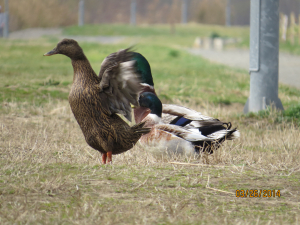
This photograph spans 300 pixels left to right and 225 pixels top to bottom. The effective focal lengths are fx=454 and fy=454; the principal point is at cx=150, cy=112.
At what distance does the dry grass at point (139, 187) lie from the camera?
235 centimetres

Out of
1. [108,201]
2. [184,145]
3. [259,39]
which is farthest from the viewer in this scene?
[259,39]

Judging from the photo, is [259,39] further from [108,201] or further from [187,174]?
[108,201]

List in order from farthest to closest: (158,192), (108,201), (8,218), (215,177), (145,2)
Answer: (145,2), (215,177), (158,192), (108,201), (8,218)

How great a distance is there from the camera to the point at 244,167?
3.47 meters

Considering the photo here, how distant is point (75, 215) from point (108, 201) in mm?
292

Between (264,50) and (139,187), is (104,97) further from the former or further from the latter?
(264,50)

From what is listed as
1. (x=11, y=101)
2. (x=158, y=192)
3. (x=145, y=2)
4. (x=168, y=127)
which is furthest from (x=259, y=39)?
(x=145, y=2)

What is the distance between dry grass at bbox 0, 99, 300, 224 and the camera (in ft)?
7.72

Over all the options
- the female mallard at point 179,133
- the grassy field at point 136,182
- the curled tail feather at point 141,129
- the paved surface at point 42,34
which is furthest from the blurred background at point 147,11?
the curled tail feather at point 141,129

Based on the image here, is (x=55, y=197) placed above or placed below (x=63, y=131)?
above

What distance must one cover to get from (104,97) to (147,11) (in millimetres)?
55128

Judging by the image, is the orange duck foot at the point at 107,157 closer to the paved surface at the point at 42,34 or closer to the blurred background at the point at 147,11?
the paved surface at the point at 42,34

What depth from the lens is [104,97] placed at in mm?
3555

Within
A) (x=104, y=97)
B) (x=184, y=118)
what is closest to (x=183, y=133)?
(x=184, y=118)
